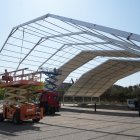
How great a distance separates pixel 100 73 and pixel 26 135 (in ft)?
108

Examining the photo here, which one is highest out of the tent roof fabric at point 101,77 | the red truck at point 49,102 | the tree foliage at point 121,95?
the tent roof fabric at point 101,77

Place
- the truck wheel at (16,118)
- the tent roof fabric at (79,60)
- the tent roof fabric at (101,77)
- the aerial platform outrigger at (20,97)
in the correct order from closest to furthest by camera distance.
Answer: the truck wheel at (16,118) < the aerial platform outrigger at (20,97) < the tent roof fabric at (79,60) < the tent roof fabric at (101,77)

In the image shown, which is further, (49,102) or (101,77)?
(101,77)

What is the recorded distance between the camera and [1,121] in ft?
68.4

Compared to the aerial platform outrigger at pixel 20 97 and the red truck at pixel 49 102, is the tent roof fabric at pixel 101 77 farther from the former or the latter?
the aerial platform outrigger at pixel 20 97

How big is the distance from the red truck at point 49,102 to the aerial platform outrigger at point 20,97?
7.37 m

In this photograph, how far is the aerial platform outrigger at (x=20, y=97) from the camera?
Result: 1970 centimetres

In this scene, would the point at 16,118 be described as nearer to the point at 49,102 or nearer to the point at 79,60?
the point at 49,102

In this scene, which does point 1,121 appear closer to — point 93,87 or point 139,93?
point 93,87

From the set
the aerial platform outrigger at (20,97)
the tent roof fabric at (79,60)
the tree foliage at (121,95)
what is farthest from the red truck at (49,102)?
the tree foliage at (121,95)

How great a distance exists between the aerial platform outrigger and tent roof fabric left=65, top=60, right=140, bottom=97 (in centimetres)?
2158

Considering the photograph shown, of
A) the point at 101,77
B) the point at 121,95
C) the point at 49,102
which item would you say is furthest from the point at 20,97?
the point at 121,95

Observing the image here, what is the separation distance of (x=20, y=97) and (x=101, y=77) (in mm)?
29632

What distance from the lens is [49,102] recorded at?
28.8 meters
